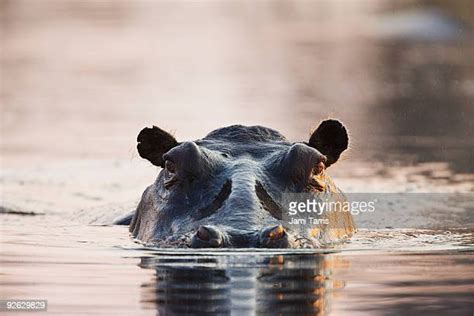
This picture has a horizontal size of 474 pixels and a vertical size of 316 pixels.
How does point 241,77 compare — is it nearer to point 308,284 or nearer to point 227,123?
point 227,123

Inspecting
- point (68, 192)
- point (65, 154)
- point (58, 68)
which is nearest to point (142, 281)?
point (68, 192)

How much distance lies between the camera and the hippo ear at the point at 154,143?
42.4 feet

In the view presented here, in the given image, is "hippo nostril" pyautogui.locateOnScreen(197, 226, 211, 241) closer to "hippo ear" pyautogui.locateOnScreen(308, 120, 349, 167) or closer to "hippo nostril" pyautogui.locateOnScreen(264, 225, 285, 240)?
"hippo nostril" pyautogui.locateOnScreen(264, 225, 285, 240)

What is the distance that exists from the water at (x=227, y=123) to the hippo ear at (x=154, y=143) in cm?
78

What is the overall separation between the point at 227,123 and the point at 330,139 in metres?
10.4

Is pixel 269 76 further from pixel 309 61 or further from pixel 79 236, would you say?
pixel 79 236

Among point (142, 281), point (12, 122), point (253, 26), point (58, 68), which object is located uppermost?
point (253, 26)

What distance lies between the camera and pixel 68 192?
18.6 metres

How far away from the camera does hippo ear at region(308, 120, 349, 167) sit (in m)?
12.8

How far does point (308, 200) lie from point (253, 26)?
31.5m

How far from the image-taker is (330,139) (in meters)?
13.0

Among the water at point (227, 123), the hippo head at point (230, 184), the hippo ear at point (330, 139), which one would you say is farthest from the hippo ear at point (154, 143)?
the hippo ear at point (330, 139)

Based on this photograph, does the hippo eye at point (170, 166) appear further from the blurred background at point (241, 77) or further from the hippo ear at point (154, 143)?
the blurred background at point (241, 77)

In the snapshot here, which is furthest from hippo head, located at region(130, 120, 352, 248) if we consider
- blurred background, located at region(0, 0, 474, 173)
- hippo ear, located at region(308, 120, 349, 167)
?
blurred background, located at region(0, 0, 474, 173)
